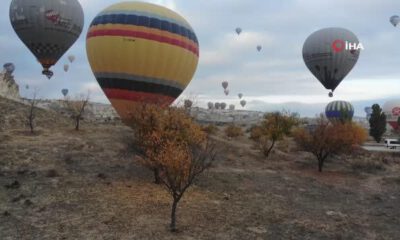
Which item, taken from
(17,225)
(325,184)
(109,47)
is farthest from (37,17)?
(325,184)

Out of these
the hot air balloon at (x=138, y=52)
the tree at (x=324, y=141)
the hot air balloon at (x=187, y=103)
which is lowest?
the tree at (x=324, y=141)

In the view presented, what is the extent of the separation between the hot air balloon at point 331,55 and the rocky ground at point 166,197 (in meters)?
15.7

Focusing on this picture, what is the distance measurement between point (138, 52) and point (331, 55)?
29642 millimetres

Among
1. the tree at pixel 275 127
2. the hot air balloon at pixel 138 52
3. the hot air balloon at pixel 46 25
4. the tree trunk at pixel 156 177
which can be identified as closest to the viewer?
A: the tree trunk at pixel 156 177

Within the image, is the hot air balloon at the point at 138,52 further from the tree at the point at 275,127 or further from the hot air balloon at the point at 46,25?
the tree at the point at 275,127

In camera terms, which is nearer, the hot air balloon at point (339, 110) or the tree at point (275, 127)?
the tree at point (275, 127)

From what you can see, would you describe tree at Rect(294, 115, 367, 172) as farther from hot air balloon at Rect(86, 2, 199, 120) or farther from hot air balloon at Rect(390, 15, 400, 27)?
hot air balloon at Rect(390, 15, 400, 27)

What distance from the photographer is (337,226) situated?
26.5 metres

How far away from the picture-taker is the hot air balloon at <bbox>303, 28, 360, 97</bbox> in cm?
5875

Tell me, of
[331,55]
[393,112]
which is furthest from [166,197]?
[393,112]

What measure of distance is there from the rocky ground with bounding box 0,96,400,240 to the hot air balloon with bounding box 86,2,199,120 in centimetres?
576

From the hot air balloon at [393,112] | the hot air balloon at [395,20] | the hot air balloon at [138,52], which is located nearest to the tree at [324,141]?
the hot air balloon at [138,52]

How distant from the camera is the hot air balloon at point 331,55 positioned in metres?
58.8

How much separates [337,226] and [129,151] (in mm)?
21189
